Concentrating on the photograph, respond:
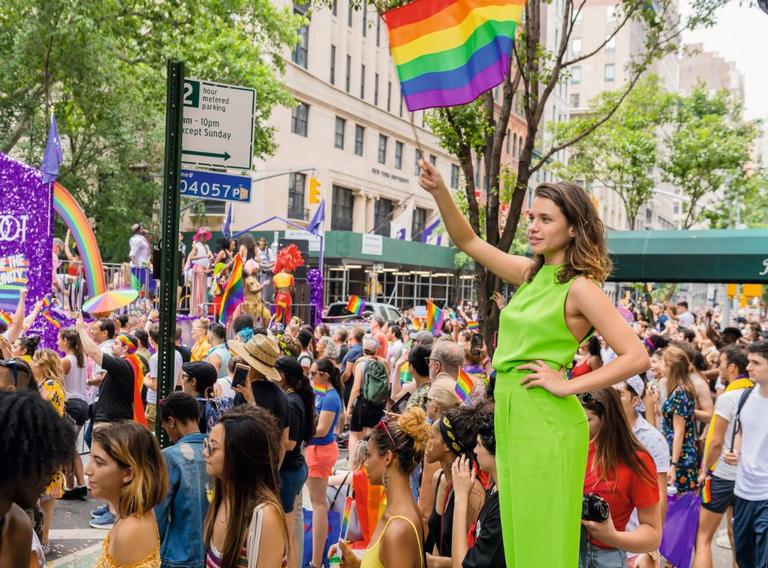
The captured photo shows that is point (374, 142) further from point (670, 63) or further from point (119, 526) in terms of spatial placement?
point (670, 63)

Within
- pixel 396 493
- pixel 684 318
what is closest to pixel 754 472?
pixel 396 493

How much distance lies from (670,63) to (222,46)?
9741 centimetres

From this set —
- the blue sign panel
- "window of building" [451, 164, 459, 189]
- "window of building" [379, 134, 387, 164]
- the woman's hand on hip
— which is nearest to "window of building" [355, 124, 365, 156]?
"window of building" [379, 134, 387, 164]

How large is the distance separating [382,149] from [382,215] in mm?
3687

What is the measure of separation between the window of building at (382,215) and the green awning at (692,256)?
88.5 feet

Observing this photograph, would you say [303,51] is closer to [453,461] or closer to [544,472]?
[453,461]

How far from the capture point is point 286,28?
24.0 m

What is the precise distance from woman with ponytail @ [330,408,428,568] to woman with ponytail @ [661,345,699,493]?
398 cm

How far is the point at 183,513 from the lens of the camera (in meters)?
Result: 4.10

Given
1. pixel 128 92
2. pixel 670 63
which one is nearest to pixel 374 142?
pixel 128 92

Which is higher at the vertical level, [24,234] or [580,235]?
[24,234]

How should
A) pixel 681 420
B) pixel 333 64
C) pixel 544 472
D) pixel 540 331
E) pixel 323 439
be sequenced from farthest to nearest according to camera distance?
1. pixel 333 64
2. pixel 681 420
3. pixel 323 439
4. pixel 540 331
5. pixel 544 472

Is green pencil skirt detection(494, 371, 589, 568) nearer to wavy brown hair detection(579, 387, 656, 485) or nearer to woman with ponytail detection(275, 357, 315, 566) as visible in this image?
wavy brown hair detection(579, 387, 656, 485)

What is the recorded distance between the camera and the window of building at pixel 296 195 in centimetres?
3691
